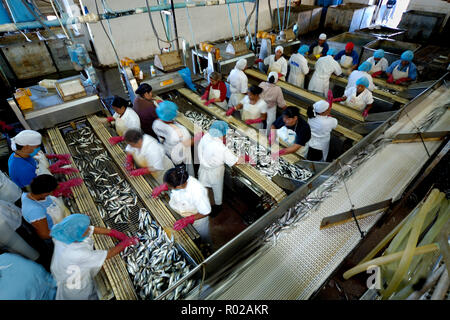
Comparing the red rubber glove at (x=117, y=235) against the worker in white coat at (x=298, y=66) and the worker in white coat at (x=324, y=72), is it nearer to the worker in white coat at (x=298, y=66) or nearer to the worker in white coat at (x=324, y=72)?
the worker in white coat at (x=324, y=72)

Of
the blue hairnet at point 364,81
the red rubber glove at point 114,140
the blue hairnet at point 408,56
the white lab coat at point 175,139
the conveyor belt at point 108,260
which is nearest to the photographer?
the conveyor belt at point 108,260

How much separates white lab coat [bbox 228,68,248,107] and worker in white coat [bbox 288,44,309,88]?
80.2 inches

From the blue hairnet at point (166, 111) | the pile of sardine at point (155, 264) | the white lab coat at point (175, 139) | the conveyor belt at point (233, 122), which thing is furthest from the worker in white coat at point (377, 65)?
the pile of sardine at point (155, 264)

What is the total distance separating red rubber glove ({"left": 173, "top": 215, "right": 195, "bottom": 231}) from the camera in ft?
9.45

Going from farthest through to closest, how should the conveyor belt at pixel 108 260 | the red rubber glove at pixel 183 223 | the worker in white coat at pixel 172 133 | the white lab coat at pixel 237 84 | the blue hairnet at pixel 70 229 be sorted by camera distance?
the white lab coat at pixel 237 84 < the worker in white coat at pixel 172 133 < the red rubber glove at pixel 183 223 < the conveyor belt at pixel 108 260 < the blue hairnet at pixel 70 229

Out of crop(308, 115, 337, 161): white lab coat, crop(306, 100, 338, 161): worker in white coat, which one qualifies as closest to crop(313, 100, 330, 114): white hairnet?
crop(306, 100, 338, 161): worker in white coat

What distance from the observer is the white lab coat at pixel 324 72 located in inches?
243

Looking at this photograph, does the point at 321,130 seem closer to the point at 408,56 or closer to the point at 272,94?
the point at 272,94

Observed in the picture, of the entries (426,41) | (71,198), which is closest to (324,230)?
(71,198)

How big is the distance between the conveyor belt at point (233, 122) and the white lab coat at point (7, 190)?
150 inches

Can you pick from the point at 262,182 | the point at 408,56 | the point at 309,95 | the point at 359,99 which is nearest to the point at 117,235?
the point at 262,182

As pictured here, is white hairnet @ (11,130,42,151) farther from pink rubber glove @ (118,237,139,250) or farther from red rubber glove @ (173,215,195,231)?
red rubber glove @ (173,215,195,231)
